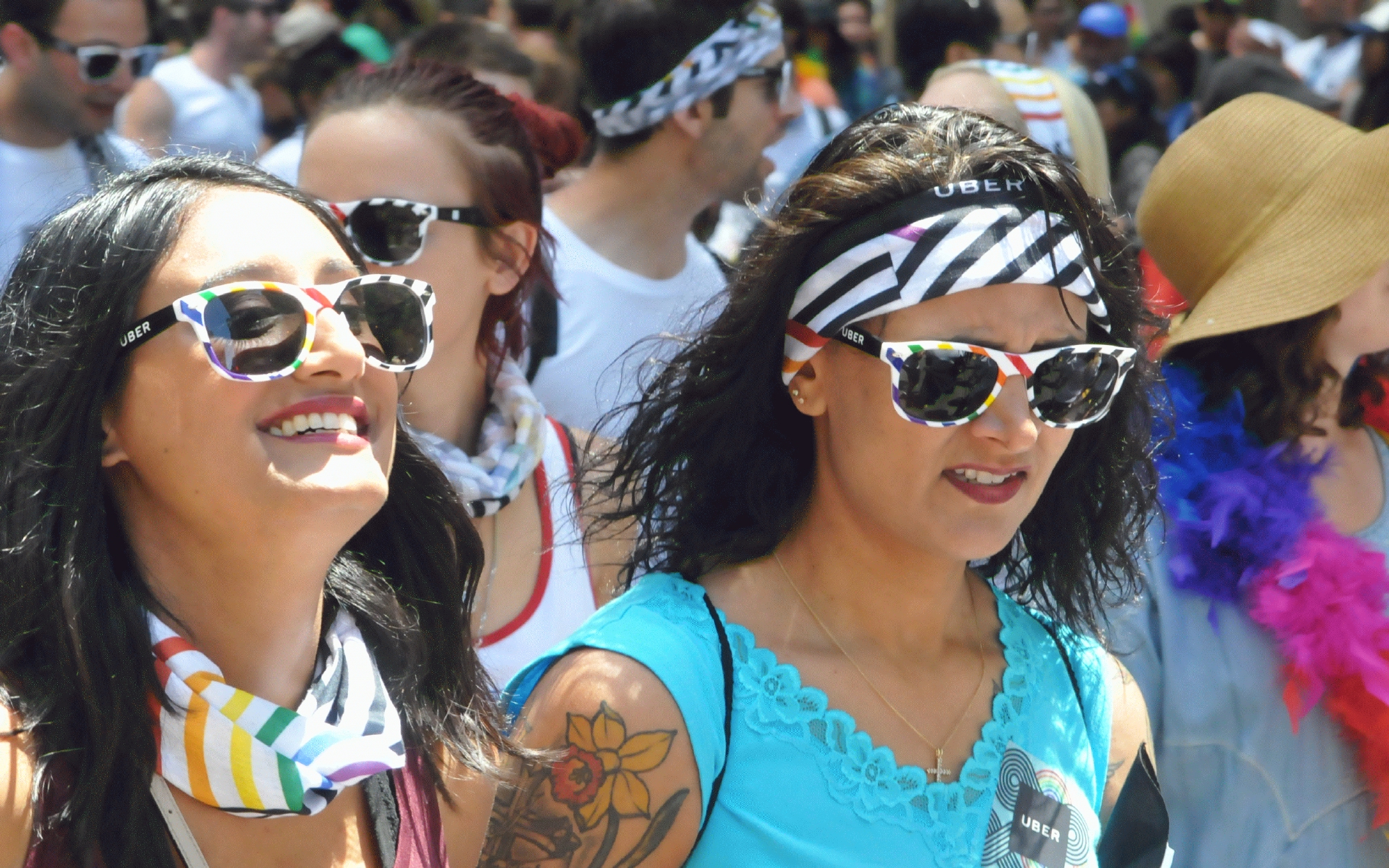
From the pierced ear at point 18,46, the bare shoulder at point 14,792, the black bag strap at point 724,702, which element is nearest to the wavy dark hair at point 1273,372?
the black bag strap at point 724,702

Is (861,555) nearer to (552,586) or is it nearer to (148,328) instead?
(552,586)

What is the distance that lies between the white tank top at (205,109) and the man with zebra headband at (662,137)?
102 inches

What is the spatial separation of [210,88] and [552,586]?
439 cm

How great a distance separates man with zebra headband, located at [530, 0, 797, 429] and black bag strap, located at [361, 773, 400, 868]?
1.97 metres

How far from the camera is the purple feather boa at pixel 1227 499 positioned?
2639 mm

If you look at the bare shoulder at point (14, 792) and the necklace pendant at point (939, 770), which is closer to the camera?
the bare shoulder at point (14, 792)

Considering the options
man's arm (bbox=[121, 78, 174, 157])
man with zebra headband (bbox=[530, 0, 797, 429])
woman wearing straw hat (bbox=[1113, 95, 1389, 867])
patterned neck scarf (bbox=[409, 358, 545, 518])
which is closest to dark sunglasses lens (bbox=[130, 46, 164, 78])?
man's arm (bbox=[121, 78, 174, 157])

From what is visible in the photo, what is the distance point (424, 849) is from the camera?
177 centimetres

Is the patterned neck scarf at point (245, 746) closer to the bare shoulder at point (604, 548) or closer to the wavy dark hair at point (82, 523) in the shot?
the wavy dark hair at point (82, 523)

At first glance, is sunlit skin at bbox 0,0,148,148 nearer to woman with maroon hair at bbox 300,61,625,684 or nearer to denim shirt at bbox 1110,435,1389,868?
woman with maroon hair at bbox 300,61,625,684

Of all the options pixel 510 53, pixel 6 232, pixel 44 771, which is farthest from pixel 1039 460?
pixel 510 53

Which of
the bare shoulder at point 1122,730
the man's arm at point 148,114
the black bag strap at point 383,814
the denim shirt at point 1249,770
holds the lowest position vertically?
the man's arm at point 148,114

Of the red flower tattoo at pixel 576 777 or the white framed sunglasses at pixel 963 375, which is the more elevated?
the white framed sunglasses at pixel 963 375

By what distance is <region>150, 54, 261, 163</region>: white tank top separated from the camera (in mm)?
6066
